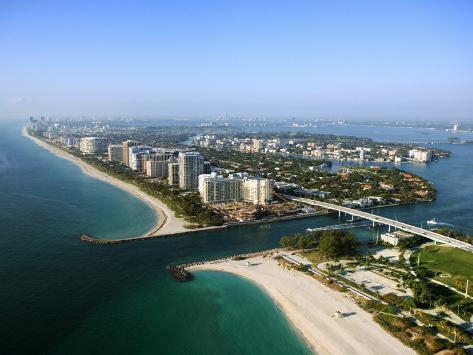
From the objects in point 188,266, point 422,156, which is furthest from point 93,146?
point 188,266

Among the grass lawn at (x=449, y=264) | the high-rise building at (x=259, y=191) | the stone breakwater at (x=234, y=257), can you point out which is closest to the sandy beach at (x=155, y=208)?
the stone breakwater at (x=234, y=257)

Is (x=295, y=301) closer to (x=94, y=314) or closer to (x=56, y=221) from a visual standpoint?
(x=94, y=314)

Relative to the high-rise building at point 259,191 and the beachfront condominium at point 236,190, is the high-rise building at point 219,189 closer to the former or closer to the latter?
Answer: the beachfront condominium at point 236,190

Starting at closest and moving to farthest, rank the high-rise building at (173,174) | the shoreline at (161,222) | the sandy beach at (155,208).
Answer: the shoreline at (161,222) < the sandy beach at (155,208) < the high-rise building at (173,174)

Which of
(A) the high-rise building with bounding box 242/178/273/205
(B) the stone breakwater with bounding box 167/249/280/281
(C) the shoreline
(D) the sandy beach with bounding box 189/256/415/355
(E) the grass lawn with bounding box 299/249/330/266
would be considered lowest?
(D) the sandy beach with bounding box 189/256/415/355

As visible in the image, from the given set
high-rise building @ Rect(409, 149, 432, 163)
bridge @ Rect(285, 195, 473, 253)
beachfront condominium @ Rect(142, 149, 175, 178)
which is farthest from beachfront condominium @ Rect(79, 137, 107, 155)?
high-rise building @ Rect(409, 149, 432, 163)

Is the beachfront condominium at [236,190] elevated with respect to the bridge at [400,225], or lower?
A: elevated

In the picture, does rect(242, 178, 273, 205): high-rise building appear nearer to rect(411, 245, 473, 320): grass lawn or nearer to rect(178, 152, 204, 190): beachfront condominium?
rect(178, 152, 204, 190): beachfront condominium
